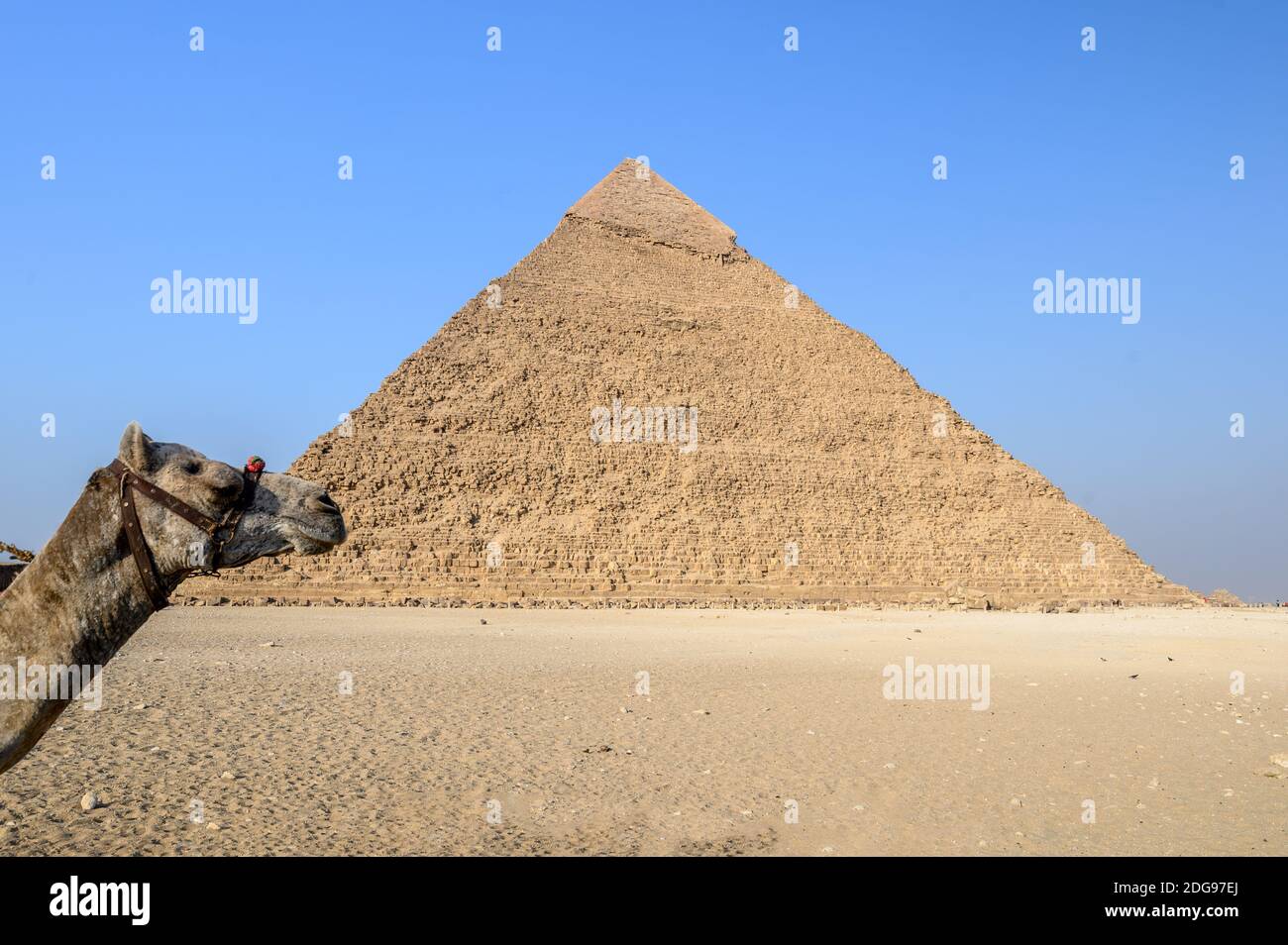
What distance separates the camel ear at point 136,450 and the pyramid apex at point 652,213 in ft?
232

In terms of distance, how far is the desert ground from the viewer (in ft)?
16.2

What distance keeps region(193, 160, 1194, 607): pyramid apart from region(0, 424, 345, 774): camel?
3431cm

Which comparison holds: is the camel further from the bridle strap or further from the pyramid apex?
the pyramid apex

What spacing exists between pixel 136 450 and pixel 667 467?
5283cm

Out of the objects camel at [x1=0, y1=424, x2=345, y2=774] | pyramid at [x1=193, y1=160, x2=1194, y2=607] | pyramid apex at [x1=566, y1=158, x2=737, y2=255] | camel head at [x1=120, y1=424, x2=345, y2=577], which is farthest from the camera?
pyramid apex at [x1=566, y1=158, x2=737, y2=255]

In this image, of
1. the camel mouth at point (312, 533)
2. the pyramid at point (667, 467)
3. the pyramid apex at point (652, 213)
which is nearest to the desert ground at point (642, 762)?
the camel mouth at point (312, 533)

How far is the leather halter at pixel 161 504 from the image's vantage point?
2.33 m

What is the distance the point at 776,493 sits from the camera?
54281 millimetres

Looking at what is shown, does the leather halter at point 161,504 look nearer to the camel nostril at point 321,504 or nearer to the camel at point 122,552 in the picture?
the camel at point 122,552

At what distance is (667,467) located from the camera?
55.1 meters

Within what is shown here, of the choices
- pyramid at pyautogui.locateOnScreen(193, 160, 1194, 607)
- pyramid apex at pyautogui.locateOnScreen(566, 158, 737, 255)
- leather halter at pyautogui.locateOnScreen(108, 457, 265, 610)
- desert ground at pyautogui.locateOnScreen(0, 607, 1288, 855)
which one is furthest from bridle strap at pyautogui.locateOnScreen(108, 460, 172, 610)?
pyramid apex at pyautogui.locateOnScreen(566, 158, 737, 255)

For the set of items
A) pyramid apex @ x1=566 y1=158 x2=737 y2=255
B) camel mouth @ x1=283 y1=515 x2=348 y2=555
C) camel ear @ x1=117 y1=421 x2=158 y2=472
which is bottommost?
camel mouth @ x1=283 y1=515 x2=348 y2=555
